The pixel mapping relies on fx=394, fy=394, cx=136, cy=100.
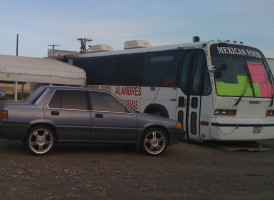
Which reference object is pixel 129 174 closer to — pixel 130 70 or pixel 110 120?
pixel 110 120

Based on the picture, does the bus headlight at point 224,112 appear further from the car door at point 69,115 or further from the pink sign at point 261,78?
the car door at point 69,115

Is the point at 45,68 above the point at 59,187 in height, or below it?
above

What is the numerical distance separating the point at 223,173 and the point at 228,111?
3.13 m

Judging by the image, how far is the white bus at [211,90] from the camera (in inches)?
406

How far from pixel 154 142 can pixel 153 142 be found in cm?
2

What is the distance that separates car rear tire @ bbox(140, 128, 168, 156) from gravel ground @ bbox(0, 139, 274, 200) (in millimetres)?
204

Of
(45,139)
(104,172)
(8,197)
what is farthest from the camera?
(45,139)

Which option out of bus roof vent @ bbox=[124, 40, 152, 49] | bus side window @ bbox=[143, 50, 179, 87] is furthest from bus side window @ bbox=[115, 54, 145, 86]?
bus roof vent @ bbox=[124, 40, 152, 49]

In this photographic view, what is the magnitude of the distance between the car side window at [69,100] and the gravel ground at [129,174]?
1074 millimetres

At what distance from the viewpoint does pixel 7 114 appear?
794cm

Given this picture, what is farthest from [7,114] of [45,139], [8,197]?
[8,197]

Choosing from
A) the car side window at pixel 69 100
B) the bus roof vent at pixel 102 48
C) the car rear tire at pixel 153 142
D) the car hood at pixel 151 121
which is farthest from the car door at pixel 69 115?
the bus roof vent at pixel 102 48

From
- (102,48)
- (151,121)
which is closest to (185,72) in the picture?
(151,121)

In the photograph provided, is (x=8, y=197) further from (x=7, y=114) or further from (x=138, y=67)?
(x=138, y=67)
